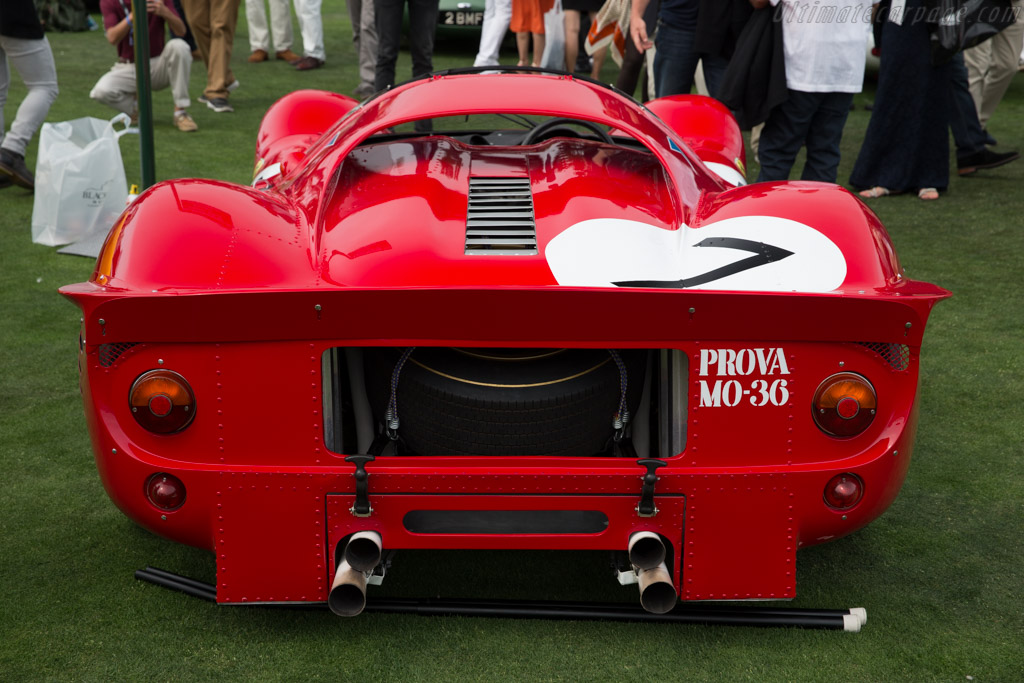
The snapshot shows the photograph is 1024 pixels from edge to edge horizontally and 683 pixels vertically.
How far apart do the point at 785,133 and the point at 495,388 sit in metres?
3.66

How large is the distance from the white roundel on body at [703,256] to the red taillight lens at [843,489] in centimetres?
43

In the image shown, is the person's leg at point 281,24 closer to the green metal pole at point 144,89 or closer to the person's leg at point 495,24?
the person's leg at point 495,24

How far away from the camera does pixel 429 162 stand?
2922 millimetres

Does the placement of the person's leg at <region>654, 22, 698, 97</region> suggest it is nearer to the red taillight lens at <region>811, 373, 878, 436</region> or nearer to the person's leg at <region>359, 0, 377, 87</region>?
the person's leg at <region>359, 0, 377, 87</region>

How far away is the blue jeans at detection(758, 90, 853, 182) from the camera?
530cm

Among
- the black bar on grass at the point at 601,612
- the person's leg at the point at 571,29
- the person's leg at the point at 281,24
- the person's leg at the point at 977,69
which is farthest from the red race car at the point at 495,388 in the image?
the person's leg at the point at 281,24

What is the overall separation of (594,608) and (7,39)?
5433mm

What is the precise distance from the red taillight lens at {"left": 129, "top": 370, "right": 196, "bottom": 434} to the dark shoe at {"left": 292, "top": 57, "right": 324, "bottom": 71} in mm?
9026

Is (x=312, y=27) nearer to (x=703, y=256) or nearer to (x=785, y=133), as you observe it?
(x=785, y=133)

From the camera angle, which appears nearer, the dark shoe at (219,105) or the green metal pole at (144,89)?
the green metal pole at (144,89)

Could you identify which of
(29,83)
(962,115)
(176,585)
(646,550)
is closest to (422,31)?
(29,83)

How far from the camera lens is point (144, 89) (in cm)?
469

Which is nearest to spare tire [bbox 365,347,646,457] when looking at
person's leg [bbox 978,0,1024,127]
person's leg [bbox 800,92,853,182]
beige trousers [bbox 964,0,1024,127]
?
person's leg [bbox 800,92,853,182]

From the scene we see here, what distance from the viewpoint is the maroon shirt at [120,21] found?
716 cm
